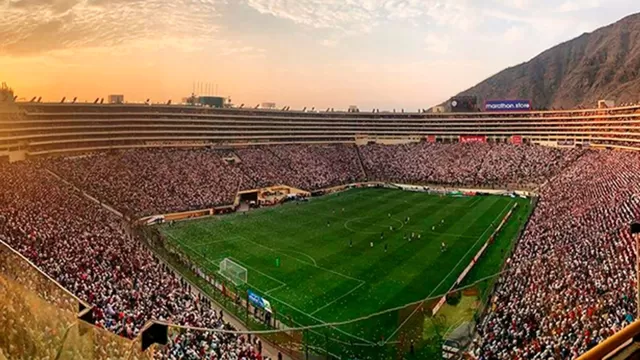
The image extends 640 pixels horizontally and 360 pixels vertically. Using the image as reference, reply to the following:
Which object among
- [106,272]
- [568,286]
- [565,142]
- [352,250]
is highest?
[565,142]

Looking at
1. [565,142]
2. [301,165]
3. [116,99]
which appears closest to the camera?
[116,99]

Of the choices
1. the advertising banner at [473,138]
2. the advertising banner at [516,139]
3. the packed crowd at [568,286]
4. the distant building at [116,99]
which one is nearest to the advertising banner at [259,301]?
the packed crowd at [568,286]

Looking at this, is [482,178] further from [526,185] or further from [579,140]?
[579,140]

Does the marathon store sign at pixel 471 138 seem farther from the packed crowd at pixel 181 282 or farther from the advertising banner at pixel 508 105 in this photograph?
the packed crowd at pixel 181 282

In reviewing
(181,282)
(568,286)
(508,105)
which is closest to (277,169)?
(181,282)

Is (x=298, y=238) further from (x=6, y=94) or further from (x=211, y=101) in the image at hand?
(x=211, y=101)

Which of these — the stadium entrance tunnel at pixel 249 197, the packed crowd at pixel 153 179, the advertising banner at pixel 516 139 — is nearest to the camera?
the packed crowd at pixel 153 179

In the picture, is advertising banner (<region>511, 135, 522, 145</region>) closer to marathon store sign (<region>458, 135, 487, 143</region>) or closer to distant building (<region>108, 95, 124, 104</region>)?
marathon store sign (<region>458, 135, 487, 143</region>)

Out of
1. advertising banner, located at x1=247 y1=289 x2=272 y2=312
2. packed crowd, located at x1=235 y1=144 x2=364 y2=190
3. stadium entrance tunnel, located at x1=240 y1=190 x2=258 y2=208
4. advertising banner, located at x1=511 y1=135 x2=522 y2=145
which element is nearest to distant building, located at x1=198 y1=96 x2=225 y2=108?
packed crowd, located at x1=235 y1=144 x2=364 y2=190

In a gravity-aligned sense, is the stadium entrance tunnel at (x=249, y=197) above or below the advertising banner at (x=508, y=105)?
below
